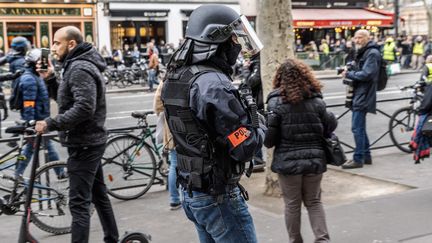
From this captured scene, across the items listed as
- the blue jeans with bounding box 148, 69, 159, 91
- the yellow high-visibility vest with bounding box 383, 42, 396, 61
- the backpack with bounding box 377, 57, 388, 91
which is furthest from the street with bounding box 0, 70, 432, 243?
the yellow high-visibility vest with bounding box 383, 42, 396, 61

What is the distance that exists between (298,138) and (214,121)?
5.62ft

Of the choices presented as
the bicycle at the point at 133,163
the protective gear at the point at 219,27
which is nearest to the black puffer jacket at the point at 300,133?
the protective gear at the point at 219,27

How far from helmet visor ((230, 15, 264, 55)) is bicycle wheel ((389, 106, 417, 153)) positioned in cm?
684

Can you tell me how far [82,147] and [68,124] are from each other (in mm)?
243

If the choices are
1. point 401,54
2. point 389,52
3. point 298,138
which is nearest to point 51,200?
point 298,138

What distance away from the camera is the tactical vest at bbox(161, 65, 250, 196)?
3.13 m

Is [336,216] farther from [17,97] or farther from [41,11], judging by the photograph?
[41,11]

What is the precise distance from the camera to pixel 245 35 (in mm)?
3225

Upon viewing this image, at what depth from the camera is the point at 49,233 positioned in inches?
226

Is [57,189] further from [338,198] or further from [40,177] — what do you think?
[338,198]

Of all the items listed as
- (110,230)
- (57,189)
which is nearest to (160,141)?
(57,189)

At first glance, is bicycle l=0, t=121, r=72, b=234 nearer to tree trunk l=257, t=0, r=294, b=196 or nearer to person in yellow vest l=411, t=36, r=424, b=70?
tree trunk l=257, t=0, r=294, b=196

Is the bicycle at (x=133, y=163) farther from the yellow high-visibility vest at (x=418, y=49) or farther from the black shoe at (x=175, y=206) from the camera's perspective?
the yellow high-visibility vest at (x=418, y=49)

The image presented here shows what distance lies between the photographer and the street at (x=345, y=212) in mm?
5449
